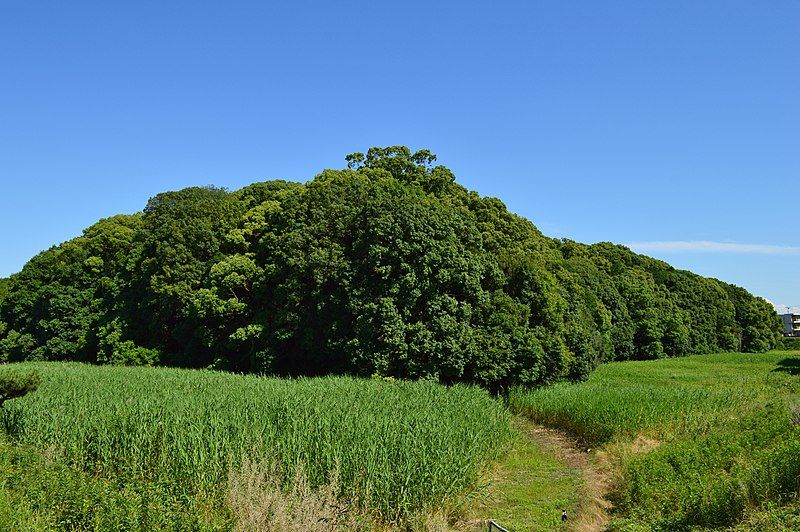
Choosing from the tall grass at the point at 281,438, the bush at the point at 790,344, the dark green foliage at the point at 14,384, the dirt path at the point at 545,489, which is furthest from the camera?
the bush at the point at 790,344

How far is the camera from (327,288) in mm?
24156

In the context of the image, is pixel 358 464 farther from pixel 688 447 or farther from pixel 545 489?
pixel 688 447

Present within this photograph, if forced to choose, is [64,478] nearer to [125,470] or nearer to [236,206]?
[125,470]

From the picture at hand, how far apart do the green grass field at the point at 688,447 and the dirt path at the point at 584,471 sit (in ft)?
0.95

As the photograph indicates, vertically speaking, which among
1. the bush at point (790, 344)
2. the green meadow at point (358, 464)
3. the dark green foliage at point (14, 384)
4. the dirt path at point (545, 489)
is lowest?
the dirt path at point (545, 489)

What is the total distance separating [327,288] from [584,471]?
13404 millimetres

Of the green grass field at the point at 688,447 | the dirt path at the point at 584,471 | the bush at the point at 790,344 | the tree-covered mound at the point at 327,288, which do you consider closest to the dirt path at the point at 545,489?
the dirt path at the point at 584,471

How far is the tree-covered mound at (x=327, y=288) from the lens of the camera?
22188 mm

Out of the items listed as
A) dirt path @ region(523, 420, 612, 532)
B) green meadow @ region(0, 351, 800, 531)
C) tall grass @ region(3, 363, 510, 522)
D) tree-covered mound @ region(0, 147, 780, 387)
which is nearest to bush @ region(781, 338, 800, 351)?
tree-covered mound @ region(0, 147, 780, 387)

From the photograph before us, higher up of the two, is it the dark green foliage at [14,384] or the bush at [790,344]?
the bush at [790,344]

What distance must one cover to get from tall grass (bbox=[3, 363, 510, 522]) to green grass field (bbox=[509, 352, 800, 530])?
2868 mm

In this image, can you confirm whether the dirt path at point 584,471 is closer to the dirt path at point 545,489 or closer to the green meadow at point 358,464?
the dirt path at point 545,489

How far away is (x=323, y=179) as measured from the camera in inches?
1142

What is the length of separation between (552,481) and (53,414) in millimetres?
10615
